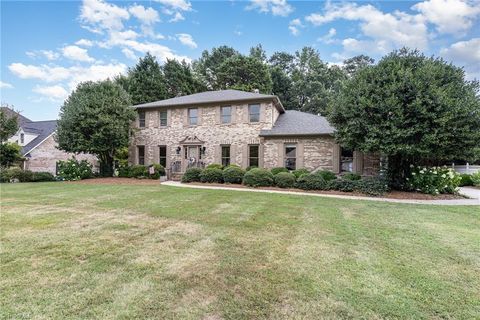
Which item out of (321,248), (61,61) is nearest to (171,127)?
(61,61)

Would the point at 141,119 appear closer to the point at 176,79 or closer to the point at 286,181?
the point at 286,181

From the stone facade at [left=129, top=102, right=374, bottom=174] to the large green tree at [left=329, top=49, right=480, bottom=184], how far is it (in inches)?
150

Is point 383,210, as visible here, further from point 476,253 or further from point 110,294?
point 110,294

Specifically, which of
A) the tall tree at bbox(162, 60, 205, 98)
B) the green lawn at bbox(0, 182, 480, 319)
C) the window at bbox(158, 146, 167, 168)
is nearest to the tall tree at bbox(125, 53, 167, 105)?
the tall tree at bbox(162, 60, 205, 98)

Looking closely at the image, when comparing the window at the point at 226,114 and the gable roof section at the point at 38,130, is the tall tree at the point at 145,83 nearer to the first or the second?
the gable roof section at the point at 38,130

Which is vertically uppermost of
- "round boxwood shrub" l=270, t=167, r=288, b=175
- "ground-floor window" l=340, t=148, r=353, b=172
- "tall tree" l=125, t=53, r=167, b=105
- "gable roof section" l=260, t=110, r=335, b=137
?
"tall tree" l=125, t=53, r=167, b=105

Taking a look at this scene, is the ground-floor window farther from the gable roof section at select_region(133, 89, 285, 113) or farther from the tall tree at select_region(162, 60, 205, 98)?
the tall tree at select_region(162, 60, 205, 98)

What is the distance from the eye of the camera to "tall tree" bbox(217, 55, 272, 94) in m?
31.6

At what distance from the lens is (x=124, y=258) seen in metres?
3.78

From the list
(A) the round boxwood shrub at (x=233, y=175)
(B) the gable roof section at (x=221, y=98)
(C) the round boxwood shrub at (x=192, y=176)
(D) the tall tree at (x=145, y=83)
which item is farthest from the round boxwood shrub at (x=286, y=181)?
(D) the tall tree at (x=145, y=83)

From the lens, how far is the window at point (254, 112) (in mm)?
16859

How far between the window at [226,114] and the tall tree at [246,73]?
14286mm

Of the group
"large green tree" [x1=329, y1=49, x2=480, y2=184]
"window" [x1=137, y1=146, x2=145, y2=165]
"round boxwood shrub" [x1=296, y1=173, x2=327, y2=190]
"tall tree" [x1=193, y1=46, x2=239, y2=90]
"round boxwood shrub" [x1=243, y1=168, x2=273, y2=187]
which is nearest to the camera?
"large green tree" [x1=329, y1=49, x2=480, y2=184]

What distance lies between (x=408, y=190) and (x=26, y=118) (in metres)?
36.6
